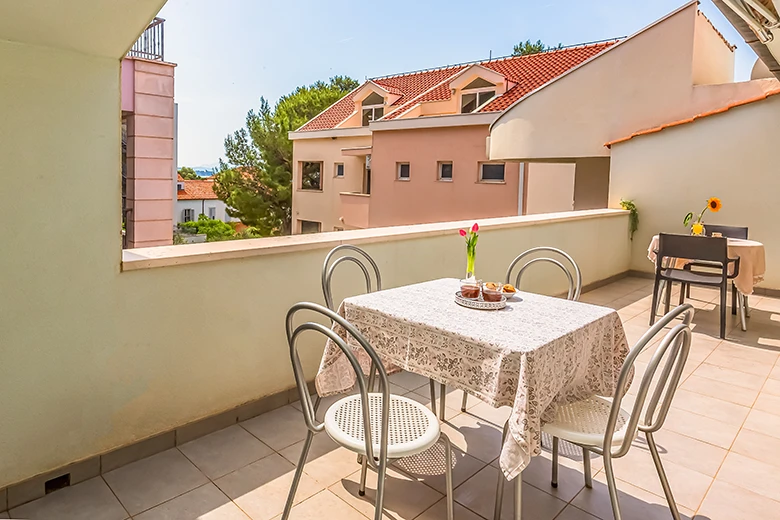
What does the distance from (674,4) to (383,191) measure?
8773 mm

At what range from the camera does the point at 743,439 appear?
8.01ft

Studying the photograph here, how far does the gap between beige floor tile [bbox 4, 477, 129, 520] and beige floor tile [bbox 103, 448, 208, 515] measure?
0.04 m

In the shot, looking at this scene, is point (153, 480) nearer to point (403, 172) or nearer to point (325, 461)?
point (325, 461)

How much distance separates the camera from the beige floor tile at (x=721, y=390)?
2902 millimetres

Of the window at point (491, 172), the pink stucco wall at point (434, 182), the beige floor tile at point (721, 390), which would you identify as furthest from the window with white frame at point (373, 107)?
the beige floor tile at point (721, 390)

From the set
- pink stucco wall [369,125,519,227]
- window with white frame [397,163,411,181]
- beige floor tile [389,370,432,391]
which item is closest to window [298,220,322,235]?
pink stucco wall [369,125,519,227]

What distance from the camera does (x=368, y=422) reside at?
1466mm

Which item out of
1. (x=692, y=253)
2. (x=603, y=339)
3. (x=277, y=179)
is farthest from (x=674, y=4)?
(x=277, y=179)

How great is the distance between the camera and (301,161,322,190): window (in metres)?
18.2

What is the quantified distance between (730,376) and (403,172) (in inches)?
463

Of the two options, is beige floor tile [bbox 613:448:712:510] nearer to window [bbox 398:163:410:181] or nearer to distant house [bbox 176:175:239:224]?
window [bbox 398:163:410:181]

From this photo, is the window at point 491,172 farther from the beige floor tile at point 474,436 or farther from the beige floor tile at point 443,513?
the beige floor tile at point 443,513

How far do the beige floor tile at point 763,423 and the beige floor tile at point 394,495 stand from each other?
69.5 inches

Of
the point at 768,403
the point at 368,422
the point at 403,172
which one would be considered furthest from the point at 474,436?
the point at 403,172
